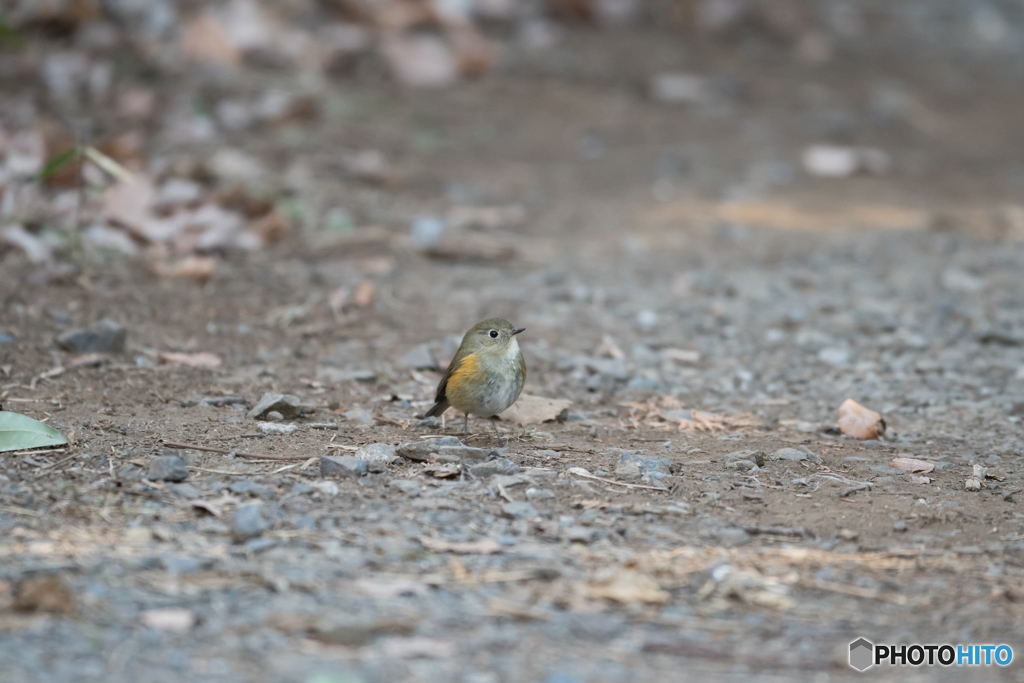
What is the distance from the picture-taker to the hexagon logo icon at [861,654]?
2.61 m

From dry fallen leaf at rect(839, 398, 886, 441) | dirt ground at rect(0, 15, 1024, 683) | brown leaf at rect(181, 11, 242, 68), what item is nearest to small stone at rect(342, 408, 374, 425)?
dirt ground at rect(0, 15, 1024, 683)

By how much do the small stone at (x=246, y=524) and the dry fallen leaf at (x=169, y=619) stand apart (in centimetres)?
40

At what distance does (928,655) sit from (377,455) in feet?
6.46

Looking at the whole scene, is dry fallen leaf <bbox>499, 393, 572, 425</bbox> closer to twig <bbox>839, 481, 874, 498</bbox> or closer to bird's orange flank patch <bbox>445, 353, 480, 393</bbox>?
bird's orange flank patch <bbox>445, 353, 480, 393</bbox>

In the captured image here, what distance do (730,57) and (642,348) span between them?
746cm

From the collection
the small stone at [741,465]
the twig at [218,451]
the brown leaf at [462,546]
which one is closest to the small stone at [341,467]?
the twig at [218,451]

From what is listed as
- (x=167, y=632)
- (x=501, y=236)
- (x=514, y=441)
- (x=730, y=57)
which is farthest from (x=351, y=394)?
(x=730, y=57)

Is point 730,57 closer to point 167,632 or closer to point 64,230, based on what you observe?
point 64,230

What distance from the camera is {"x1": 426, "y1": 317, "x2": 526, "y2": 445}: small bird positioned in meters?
4.19

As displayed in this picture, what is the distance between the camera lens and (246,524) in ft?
10.1

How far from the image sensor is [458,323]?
575cm

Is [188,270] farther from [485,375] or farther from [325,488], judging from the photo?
[325,488]

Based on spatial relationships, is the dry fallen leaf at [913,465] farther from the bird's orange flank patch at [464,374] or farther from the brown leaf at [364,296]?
the brown leaf at [364,296]

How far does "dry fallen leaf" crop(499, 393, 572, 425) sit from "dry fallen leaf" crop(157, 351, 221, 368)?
1447 mm
